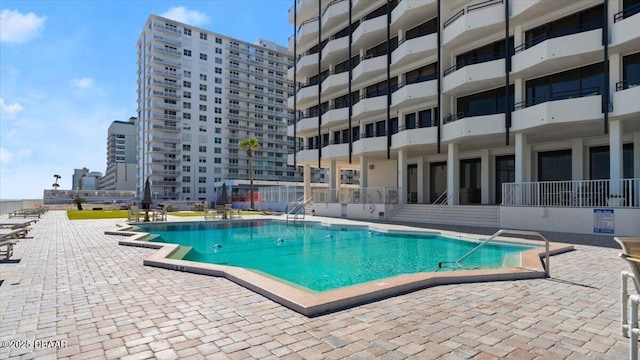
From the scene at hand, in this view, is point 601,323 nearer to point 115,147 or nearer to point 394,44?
point 394,44

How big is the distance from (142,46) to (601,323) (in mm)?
91909

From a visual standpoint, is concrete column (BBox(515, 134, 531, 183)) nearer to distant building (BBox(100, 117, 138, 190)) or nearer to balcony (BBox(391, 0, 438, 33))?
balcony (BBox(391, 0, 438, 33))

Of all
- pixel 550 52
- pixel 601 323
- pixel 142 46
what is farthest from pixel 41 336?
→ pixel 142 46

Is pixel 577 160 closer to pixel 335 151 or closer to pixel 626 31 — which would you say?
pixel 626 31

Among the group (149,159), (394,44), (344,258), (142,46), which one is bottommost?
(344,258)

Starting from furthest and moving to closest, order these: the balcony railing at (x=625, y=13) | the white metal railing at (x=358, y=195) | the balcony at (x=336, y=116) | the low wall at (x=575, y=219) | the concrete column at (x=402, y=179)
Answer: the balcony at (x=336, y=116)
the white metal railing at (x=358, y=195)
the concrete column at (x=402, y=179)
the balcony railing at (x=625, y=13)
the low wall at (x=575, y=219)

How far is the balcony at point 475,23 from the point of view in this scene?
19.2 metres

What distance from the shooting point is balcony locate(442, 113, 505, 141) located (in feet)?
63.8

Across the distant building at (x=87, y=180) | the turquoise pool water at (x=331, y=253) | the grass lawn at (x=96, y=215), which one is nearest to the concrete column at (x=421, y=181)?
the turquoise pool water at (x=331, y=253)

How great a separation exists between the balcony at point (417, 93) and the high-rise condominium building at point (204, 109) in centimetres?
4469

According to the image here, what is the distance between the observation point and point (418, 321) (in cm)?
431

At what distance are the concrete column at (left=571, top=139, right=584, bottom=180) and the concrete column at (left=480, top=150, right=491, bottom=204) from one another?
503cm

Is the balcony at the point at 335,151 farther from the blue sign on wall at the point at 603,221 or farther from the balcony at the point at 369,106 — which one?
the blue sign on wall at the point at 603,221

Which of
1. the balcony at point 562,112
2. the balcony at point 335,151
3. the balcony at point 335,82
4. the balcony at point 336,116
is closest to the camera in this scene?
the balcony at point 562,112
